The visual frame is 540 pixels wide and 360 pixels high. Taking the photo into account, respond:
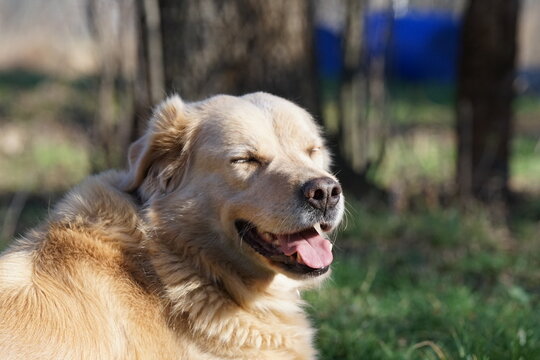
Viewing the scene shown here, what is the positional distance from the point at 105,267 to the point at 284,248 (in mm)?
803

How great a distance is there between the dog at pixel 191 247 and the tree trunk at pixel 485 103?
4766mm

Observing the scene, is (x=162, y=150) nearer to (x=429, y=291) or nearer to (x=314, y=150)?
(x=314, y=150)

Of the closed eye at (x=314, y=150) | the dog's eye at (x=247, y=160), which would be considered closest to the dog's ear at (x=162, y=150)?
the dog's eye at (x=247, y=160)

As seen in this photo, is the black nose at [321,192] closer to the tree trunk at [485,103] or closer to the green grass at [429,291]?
the green grass at [429,291]

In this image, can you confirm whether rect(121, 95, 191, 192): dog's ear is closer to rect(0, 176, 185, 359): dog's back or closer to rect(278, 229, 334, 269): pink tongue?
rect(0, 176, 185, 359): dog's back

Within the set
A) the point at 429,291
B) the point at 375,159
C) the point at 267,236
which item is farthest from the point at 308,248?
the point at 375,159

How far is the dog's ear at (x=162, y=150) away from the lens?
10.9 ft

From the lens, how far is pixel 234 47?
19.4 feet

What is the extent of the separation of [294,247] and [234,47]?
124 inches

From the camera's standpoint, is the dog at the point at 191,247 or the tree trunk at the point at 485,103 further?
the tree trunk at the point at 485,103

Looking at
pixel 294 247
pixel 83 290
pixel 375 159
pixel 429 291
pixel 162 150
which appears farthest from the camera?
pixel 375 159

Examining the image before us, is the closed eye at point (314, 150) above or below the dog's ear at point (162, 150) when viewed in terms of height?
below

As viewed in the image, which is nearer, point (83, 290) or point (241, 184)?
point (83, 290)

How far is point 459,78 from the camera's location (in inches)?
317
